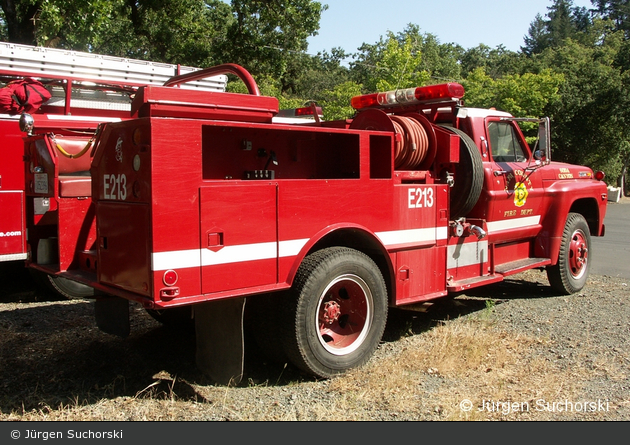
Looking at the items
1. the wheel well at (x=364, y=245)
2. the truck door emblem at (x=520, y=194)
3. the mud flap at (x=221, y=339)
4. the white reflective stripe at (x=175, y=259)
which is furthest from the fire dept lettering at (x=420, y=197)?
the white reflective stripe at (x=175, y=259)

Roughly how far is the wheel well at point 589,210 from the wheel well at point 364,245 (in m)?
4.22

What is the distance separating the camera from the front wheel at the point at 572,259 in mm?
7430

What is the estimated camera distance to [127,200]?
152 inches

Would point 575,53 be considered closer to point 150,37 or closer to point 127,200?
point 150,37

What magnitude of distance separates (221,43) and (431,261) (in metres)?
18.4

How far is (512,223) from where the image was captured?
6711 millimetres

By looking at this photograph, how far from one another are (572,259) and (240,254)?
17.7ft

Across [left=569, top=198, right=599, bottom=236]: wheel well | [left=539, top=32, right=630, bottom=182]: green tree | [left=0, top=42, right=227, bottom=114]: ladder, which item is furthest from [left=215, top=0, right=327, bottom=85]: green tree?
[left=569, top=198, right=599, bottom=236]: wheel well

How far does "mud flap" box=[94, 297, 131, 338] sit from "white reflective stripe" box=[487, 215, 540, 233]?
3843mm

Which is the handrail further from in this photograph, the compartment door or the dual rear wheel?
the dual rear wheel

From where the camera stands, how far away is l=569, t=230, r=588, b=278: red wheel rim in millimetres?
7711

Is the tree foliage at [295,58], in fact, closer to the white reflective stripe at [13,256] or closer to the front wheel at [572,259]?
the white reflective stripe at [13,256]

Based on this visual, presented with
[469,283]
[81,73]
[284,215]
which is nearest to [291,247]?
[284,215]

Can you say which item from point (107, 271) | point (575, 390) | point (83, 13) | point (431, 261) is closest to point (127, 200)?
point (107, 271)
